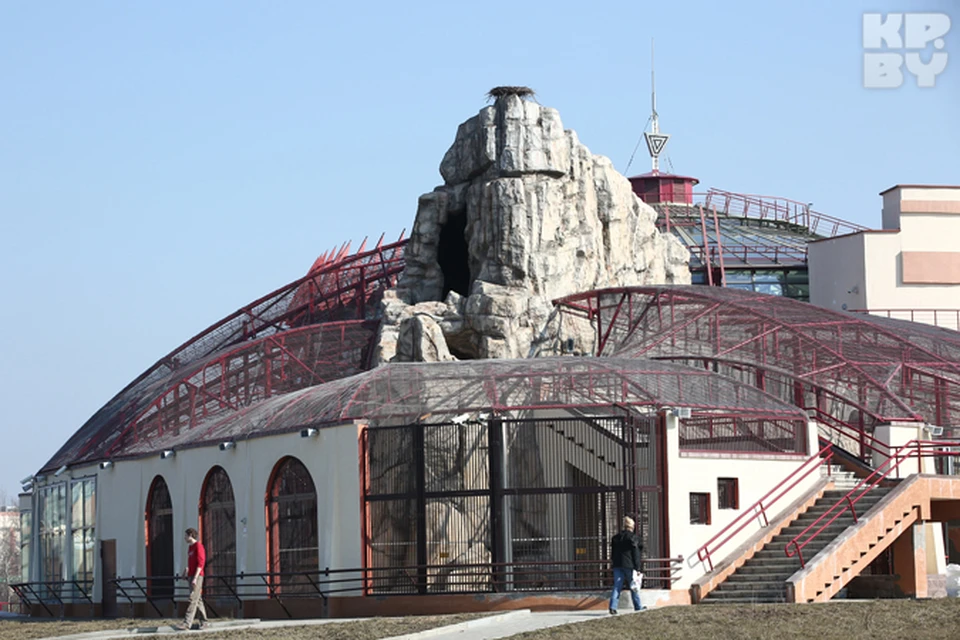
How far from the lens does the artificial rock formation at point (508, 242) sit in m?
60.8

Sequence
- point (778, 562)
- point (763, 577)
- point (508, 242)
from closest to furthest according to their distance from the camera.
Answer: point (763, 577) → point (778, 562) → point (508, 242)

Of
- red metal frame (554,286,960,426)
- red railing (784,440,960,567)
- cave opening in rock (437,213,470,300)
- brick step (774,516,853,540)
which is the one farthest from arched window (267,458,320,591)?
cave opening in rock (437,213,470,300)

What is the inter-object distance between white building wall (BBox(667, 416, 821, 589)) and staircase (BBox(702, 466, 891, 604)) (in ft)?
1.88

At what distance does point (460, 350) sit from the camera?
203ft

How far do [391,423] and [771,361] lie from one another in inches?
672

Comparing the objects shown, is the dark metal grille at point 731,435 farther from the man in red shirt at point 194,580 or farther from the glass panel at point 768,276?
the glass panel at point 768,276

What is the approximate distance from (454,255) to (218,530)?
998 inches

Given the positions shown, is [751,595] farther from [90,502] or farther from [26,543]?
[26,543]

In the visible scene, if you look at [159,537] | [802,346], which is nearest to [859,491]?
[802,346]

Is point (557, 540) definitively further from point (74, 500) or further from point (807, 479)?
point (74, 500)

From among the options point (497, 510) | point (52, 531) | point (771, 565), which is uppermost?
point (497, 510)

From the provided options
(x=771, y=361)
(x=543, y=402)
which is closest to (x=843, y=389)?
(x=771, y=361)

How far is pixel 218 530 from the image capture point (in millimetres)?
43719

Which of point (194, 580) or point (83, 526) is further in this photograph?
point (83, 526)
